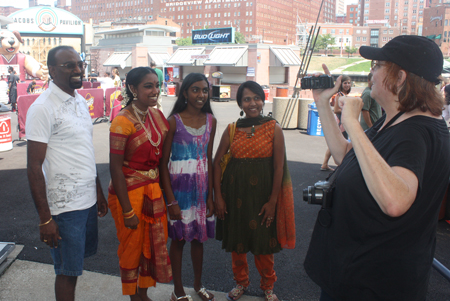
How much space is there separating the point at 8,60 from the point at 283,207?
25.7 m

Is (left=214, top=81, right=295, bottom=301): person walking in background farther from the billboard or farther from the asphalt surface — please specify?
the billboard

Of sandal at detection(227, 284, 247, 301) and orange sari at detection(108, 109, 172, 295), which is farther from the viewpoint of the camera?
sandal at detection(227, 284, 247, 301)

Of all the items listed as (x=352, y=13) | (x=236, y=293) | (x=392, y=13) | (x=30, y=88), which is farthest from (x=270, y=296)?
(x=352, y=13)

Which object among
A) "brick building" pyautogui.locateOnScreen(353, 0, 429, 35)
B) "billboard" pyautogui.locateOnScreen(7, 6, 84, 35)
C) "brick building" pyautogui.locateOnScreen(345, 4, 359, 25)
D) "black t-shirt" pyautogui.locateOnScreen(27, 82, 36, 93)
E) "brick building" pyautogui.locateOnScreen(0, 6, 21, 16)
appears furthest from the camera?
"brick building" pyautogui.locateOnScreen(345, 4, 359, 25)

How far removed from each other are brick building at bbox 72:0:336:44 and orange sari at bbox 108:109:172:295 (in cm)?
11069

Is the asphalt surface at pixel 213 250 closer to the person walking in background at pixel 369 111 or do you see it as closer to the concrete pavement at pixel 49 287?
the concrete pavement at pixel 49 287

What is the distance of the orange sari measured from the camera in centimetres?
263

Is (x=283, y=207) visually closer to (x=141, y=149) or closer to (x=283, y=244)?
(x=283, y=244)

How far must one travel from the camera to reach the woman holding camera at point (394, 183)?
1.42m

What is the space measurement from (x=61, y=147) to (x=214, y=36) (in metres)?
30.2

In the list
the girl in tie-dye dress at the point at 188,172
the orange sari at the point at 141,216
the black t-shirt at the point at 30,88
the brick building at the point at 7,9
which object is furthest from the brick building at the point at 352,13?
the orange sari at the point at 141,216

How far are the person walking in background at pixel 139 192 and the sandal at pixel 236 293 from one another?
64 cm

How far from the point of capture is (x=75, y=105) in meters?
2.47

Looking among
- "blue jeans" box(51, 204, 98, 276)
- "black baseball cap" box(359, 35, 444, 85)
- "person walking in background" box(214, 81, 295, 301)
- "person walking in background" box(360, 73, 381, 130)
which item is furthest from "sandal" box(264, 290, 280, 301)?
"person walking in background" box(360, 73, 381, 130)
